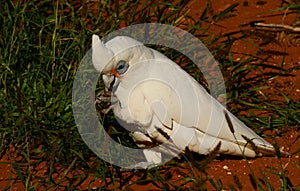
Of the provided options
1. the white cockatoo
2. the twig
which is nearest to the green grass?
the white cockatoo

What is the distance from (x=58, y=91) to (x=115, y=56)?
942 mm

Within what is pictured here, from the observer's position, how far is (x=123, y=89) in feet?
11.8

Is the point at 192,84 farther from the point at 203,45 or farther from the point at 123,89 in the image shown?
the point at 203,45

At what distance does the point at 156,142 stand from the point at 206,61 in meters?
1.13

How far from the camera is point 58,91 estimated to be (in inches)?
166

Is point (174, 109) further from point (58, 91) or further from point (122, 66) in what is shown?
point (58, 91)

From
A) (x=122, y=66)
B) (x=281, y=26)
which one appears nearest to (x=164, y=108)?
(x=122, y=66)

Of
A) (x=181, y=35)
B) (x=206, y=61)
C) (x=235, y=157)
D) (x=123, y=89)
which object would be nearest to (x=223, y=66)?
(x=206, y=61)

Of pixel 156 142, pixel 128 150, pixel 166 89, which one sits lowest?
pixel 128 150

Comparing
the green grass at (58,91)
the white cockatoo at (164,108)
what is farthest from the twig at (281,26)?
the white cockatoo at (164,108)

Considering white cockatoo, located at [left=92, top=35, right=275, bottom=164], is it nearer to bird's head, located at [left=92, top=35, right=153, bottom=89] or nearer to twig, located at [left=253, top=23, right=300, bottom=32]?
bird's head, located at [left=92, top=35, right=153, bottom=89]

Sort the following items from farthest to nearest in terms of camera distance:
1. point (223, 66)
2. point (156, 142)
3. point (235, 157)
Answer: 1. point (223, 66)
2. point (235, 157)
3. point (156, 142)

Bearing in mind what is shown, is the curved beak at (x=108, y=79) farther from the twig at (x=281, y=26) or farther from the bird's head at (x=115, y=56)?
the twig at (x=281, y=26)

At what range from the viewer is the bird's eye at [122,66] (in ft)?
11.3
